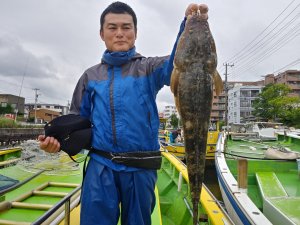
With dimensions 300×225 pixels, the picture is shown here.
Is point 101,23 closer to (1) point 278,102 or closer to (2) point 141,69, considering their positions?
(2) point 141,69

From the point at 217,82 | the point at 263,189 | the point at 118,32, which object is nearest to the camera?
the point at 217,82

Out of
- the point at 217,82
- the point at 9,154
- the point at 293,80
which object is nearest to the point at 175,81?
the point at 217,82

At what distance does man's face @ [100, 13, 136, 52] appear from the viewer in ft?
8.89

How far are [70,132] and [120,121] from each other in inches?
20.9

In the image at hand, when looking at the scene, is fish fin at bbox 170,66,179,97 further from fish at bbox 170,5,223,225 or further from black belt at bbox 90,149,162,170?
black belt at bbox 90,149,162,170

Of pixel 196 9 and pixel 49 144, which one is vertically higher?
pixel 196 9

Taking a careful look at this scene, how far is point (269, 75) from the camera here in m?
88.7

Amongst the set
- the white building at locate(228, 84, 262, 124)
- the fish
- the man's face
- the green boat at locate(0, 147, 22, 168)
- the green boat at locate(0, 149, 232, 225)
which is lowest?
the green boat at locate(0, 149, 232, 225)

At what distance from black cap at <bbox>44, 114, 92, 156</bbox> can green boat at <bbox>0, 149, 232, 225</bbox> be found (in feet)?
1.93

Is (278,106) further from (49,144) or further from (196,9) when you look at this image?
(49,144)

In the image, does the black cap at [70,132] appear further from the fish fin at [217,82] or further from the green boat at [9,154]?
the green boat at [9,154]

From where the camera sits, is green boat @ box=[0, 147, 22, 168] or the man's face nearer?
the man's face

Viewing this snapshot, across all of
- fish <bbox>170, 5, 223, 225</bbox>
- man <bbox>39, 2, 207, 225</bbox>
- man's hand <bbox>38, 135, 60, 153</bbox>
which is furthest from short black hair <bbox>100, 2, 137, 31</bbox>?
man's hand <bbox>38, 135, 60, 153</bbox>

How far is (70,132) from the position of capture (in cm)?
271
